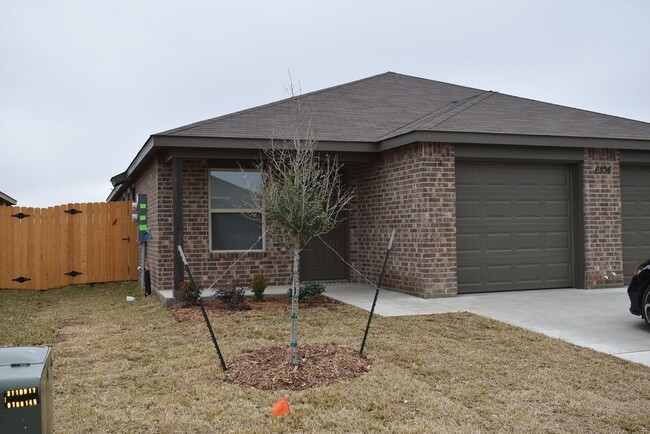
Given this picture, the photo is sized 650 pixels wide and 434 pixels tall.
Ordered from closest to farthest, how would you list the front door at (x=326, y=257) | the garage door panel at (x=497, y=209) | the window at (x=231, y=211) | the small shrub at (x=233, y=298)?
the small shrub at (x=233, y=298)
the garage door panel at (x=497, y=209)
the window at (x=231, y=211)
the front door at (x=326, y=257)

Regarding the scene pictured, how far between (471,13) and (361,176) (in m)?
4.99

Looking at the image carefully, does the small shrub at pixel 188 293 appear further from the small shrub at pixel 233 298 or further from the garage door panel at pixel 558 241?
the garage door panel at pixel 558 241

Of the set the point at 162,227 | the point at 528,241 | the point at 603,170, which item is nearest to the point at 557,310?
the point at 528,241

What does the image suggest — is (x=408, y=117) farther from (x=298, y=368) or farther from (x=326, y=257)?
(x=298, y=368)

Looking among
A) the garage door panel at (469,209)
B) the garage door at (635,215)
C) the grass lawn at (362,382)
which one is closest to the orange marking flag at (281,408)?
the grass lawn at (362,382)

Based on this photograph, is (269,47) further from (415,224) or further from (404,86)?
(415,224)

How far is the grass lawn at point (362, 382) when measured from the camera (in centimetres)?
438

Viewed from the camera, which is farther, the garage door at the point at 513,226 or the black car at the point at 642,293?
the garage door at the point at 513,226

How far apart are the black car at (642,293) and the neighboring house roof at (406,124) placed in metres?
3.56

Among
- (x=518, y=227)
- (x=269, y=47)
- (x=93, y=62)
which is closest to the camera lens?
(x=518, y=227)

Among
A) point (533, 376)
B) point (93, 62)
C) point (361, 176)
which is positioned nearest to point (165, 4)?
point (93, 62)

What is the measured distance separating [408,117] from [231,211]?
4.37 metres

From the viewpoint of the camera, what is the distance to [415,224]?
1027cm

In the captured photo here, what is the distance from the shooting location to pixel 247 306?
944cm
